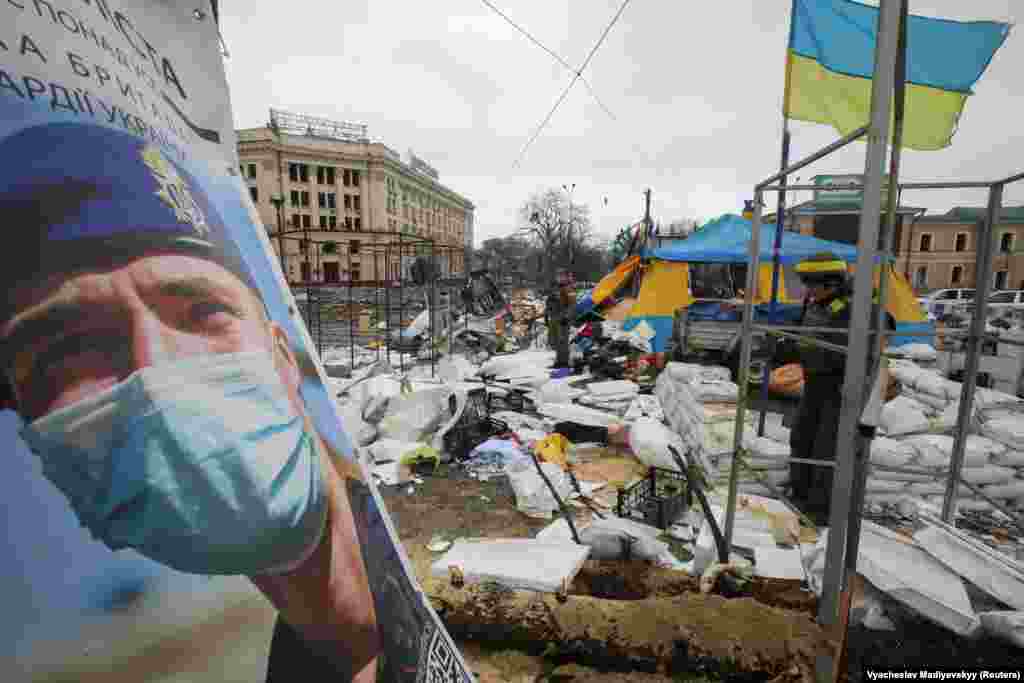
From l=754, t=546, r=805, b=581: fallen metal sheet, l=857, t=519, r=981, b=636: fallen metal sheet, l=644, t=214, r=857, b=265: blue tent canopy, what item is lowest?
l=754, t=546, r=805, b=581: fallen metal sheet

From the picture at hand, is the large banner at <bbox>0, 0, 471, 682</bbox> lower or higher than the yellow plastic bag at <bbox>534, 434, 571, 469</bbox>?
higher

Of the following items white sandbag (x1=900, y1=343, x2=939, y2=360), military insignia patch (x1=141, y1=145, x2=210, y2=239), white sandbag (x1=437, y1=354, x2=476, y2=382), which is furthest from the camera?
white sandbag (x1=437, y1=354, x2=476, y2=382)

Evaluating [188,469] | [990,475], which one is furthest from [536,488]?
[188,469]

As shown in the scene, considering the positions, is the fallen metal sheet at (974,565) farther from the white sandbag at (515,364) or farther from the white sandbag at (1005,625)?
the white sandbag at (515,364)

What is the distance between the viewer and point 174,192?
985 millimetres

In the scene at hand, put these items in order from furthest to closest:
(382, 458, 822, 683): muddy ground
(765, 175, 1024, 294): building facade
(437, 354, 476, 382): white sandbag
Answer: (437, 354, 476, 382): white sandbag → (765, 175, 1024, 294): building facade → (382, 458, 822, 683): muddy ground

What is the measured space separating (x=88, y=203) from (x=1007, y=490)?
200 inches

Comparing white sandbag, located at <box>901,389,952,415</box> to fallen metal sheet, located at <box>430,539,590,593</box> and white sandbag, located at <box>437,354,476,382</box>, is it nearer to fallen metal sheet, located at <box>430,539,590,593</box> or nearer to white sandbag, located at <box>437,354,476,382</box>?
fallen metal sheet, located at <box>430,539,590,593</box>

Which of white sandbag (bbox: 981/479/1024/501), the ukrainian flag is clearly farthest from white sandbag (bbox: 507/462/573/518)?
the ukrainian flag

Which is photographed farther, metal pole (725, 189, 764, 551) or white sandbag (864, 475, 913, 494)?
white sandbag (864, 475, 913, 494)

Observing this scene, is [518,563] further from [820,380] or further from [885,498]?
[885,498]

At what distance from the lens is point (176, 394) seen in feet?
2.39

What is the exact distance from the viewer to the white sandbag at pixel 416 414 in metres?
5.32

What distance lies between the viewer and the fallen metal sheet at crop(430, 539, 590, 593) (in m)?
2.36
